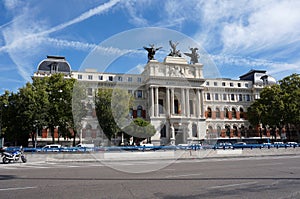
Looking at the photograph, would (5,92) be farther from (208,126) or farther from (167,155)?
(208,126)

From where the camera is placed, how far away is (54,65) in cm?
6638

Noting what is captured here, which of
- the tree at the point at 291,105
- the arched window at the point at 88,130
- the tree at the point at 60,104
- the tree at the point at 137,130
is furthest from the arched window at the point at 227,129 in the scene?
the tree at the point at 60,104

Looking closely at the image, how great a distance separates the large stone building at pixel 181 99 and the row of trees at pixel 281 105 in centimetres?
1127

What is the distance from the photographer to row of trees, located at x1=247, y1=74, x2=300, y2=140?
196 feet

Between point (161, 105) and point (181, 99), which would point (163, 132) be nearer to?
point (161, 105)

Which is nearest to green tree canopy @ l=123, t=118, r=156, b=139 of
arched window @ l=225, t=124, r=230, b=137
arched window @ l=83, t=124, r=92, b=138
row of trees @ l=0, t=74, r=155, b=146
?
arched window @ l=83, t=124, r=92, b=138

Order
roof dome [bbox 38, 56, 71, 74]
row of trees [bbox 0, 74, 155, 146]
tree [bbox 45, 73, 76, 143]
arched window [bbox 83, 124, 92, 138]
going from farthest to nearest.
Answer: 1. roof dome [bbox 38, 56, 71, 74]
2. tree [bbox 45, 73, 76, 143]
3. row of trees [bbox 0, 74, 155, 146]
4. arched window [bbox 83, 124, 92, 138]

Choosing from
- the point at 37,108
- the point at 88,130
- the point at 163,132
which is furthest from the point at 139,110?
the point at 37,108

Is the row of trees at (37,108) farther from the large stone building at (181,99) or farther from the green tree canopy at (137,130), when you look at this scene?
the green tree canopy at (137,130)

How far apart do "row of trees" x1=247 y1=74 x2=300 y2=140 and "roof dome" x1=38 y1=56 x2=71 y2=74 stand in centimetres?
4673

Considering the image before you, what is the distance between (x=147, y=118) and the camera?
2618 inches

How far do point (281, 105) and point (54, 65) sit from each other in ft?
173

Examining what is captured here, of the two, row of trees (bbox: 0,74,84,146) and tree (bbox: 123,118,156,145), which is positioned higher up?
row of trees (bbox: 0,74,84,146)

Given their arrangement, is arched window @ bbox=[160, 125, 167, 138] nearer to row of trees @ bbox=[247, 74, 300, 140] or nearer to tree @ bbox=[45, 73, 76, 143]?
row of trees @ bbox=[247, 74, 300, 140]
